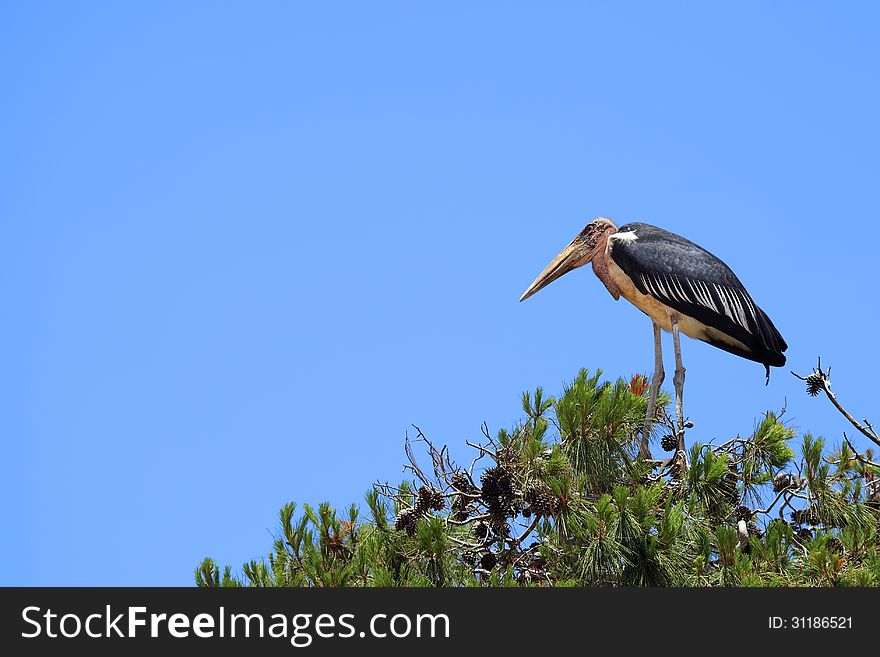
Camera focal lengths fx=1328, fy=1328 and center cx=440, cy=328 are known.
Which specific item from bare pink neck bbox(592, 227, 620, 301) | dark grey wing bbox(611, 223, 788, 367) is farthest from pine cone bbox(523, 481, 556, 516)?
bare pink neck bbox(592, 227, 620, 301)

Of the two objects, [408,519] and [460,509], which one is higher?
[460,509]

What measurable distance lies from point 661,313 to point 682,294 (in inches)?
10.3

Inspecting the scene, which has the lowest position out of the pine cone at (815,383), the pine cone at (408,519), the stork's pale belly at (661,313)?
the pine cone at (408,519)

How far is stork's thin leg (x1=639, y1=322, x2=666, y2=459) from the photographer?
975cm

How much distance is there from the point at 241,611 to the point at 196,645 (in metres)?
0.31

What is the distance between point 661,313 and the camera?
35.0 ft

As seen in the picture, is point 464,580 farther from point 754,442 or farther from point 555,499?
point 754,442

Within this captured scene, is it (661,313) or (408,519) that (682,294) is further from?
(408,519)

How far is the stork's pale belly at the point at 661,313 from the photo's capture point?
10625 millimetres

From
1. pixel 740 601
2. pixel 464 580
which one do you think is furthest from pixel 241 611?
pixel 740 601

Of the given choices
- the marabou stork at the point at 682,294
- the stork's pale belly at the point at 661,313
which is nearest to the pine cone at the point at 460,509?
the marabou stork at the point at 682,294

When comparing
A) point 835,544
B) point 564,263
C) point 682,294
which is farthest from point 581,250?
point 835,544

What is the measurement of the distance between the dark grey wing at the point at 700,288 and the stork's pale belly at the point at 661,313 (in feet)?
0.18

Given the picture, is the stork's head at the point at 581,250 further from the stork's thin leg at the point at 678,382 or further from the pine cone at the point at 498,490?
the pine cone at the point at 498,490
